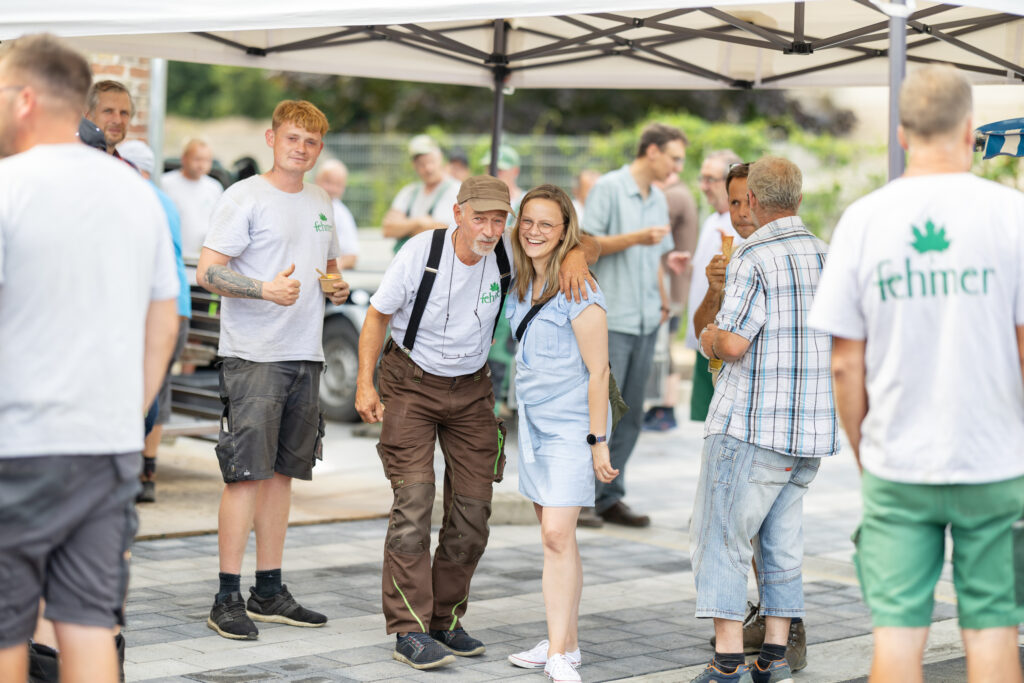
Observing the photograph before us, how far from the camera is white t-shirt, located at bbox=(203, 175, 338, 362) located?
5.36 metres

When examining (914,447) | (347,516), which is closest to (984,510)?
(914,447)

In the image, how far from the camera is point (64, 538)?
10.7 feet

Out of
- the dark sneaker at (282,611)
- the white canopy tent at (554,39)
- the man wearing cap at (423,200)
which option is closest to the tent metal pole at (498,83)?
the white canopy tent at (554,39)

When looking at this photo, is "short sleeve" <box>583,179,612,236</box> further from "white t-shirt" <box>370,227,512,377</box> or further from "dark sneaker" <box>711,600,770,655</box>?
"dark sneaker" <box>711,600,770,655</box>

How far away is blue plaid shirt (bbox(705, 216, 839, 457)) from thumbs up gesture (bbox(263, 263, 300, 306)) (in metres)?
1.59

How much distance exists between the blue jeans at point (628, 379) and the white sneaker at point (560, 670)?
9.20 ft

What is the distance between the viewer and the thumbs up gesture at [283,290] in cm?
515

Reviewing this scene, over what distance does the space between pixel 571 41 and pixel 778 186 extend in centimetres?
235

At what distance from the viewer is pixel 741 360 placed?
15.9ft

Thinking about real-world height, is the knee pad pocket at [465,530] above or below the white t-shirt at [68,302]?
below

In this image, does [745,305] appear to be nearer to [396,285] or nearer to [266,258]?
[396,285]

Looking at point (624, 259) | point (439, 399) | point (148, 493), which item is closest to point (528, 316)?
point (439, 399)

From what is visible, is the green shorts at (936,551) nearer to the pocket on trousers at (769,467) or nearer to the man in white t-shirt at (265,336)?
the pocket on trousers at (769,467)

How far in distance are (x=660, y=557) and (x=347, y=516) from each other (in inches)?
70.9
